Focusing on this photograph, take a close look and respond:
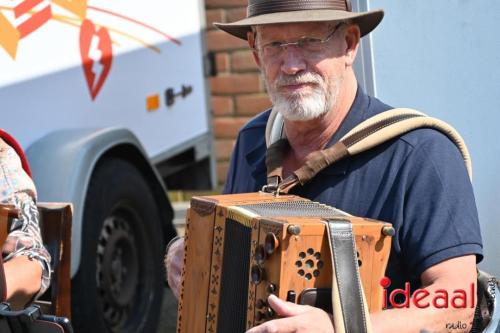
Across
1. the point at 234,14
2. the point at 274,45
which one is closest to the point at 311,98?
the point at 274,45

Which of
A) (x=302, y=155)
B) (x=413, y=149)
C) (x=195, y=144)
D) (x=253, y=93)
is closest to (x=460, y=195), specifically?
(x=413, y=149)

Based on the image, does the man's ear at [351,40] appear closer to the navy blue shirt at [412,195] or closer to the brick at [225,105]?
the navy blue shirt at [412,195]

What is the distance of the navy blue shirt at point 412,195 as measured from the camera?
2.37 m

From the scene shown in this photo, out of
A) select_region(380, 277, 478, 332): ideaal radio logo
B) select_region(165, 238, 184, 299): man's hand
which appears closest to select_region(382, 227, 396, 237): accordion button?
select_region(380, 277, 478, 332): ideaal radio logo

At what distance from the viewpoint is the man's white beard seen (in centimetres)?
263

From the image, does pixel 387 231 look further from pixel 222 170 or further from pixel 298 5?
pixel 222 170

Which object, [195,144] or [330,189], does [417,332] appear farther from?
[195,144]

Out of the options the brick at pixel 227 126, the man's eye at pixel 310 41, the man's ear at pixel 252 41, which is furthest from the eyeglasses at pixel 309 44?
the brick at pixel 227 126

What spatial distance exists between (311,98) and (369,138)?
20cm

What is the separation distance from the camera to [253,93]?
24.6 feet

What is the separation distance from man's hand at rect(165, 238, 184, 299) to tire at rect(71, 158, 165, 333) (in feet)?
4.77

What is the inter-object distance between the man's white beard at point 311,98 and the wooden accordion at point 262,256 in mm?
234

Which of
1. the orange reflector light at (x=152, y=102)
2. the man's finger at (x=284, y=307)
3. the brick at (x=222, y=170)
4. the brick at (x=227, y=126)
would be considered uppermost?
the orange reflector light at (x=152, y=102)

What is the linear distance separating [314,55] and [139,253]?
2559 millimetres
